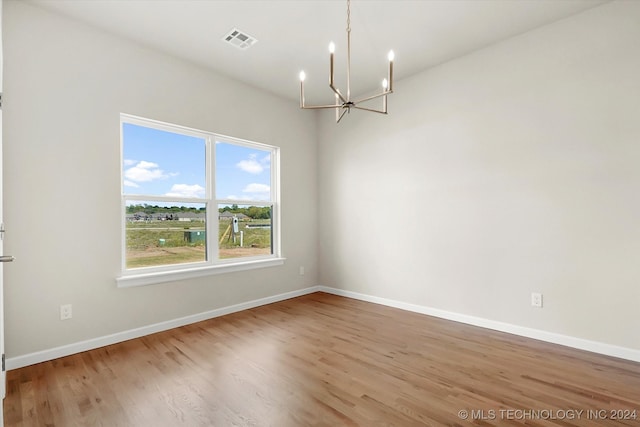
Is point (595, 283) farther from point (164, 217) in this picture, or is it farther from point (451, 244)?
point (164, 217)

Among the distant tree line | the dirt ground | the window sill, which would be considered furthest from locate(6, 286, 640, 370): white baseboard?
the distant tree line

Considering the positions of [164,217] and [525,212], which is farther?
[164,217]

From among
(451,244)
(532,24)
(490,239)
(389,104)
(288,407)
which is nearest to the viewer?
(288,407)

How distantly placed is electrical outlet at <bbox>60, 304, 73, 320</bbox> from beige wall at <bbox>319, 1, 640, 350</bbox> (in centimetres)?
325

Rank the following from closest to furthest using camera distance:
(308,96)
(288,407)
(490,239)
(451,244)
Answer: (288,407) → (490,239) → (451,244) → (308,96)

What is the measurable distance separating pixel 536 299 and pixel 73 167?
4372 millimetres

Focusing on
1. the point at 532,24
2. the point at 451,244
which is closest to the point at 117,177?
the point at 451,244

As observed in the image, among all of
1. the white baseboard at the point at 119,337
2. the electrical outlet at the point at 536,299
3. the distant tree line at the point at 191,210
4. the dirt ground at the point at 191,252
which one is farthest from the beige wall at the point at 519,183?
the white baseboard at the point at 119,337

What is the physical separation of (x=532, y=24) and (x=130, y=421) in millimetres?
4369

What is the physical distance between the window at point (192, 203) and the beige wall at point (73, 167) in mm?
165

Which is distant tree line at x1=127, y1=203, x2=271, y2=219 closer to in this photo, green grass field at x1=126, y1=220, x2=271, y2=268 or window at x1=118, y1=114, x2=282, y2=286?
window at x1=118, y1=114, x2=282, y2=286

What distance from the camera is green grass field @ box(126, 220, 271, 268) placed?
10.4 feet

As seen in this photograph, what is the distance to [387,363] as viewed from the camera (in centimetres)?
249

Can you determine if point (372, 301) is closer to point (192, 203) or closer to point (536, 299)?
point (536, 299)
